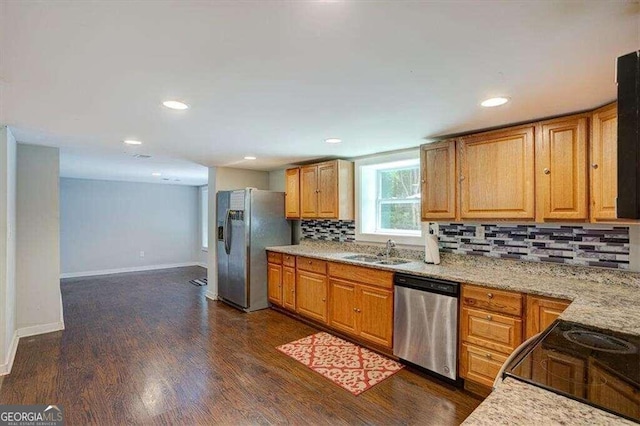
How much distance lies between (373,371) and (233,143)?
8.53 ft

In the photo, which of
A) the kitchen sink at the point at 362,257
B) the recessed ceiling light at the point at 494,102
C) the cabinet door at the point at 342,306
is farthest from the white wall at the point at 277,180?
the recessed ceiling light at the point at 494,102

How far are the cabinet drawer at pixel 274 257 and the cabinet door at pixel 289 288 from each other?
161mm

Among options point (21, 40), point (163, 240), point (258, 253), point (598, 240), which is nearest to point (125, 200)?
point (163, 240)


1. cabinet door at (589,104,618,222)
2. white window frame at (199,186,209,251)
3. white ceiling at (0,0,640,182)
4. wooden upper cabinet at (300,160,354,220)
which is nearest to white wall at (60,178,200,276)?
white window frame at (199,186,209,251)

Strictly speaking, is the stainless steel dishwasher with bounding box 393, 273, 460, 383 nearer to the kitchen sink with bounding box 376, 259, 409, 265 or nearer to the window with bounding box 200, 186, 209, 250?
the kitchen sink with bounding box 376, 259, 409, 265

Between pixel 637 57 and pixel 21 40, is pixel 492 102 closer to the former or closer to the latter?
pixel 637 57

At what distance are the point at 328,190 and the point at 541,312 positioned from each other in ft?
8.58

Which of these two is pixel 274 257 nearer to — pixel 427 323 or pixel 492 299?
pixel 427 323

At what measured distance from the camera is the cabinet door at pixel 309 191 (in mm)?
4305

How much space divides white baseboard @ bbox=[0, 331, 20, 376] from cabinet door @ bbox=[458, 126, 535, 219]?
4.14 m

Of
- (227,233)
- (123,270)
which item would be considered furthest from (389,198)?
(123,270)

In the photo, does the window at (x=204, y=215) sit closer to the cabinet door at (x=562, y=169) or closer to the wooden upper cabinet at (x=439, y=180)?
the wooden upper cabinet at (x=439, y=180)

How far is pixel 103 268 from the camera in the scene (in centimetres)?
715

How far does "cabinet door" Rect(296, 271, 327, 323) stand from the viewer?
12.2 ft
